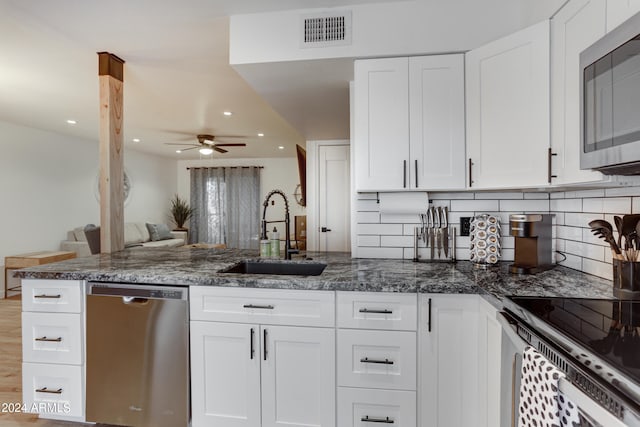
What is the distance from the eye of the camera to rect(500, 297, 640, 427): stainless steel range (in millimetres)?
732

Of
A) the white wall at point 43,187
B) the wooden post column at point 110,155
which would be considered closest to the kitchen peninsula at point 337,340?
the wooden post column at point 110,155

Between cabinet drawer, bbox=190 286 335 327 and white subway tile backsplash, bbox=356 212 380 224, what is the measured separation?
80cm

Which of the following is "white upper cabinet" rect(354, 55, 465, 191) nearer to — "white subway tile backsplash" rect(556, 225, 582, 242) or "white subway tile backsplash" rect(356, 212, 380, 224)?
"white subway tile backsplash" rect(356, 212, 380, 224)

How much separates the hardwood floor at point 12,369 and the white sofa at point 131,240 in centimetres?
122

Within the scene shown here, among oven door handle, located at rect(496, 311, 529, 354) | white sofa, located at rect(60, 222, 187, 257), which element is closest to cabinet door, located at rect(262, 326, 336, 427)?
oven door handle, located at rect(496, 311, 529, 354)

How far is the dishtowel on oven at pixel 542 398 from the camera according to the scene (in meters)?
0.88

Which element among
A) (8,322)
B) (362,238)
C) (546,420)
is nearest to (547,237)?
(362,238)

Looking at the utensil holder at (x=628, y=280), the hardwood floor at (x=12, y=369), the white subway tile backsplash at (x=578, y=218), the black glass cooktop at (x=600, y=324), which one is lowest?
the hardwood floor at (x=12, y=369)

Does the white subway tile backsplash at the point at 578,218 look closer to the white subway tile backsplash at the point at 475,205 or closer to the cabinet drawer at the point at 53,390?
the white subway tile backsplash at the point at 475,205

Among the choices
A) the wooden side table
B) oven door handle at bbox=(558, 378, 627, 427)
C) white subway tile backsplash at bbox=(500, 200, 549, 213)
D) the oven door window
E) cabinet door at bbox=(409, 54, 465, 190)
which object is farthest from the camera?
the wooden side table

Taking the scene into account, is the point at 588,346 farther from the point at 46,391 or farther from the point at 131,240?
the point at 131,240

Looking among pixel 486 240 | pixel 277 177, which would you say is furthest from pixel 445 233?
pixel 277 177

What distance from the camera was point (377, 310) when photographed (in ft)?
5.37

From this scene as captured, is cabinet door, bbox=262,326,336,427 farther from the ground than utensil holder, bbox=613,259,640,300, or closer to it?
closer to it
